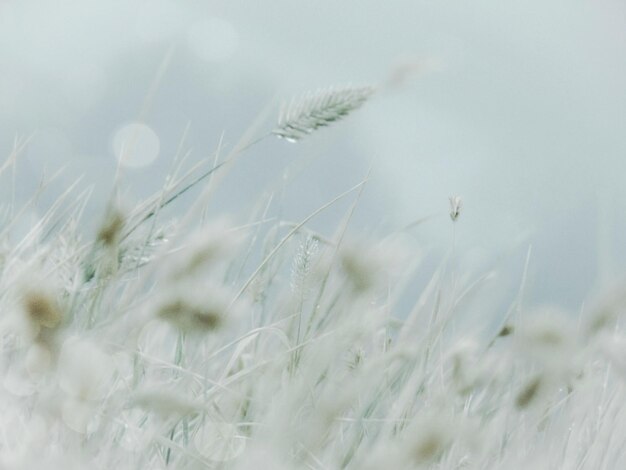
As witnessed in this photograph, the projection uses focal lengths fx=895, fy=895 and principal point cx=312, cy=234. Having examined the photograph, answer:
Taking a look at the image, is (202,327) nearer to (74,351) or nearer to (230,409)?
(74,351)

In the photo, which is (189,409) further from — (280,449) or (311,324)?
(311,324)

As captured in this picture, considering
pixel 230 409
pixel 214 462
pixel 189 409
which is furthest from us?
pixel 230 409

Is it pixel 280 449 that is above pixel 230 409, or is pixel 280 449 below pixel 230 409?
above

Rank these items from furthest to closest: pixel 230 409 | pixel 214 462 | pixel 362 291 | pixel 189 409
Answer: pixel 230 409, pixel 362 291, pixel 214 462, pixel 189 409

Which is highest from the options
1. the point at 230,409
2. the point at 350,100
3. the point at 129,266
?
the point at 350,100

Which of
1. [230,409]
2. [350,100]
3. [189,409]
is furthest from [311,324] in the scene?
[189,409]

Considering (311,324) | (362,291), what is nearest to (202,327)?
(362,291)

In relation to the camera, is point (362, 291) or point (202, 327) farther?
point (362, 291)

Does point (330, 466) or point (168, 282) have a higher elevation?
point (168, 282)

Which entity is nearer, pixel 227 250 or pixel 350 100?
pixel 227 250
